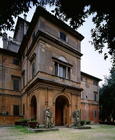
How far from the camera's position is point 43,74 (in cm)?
1842

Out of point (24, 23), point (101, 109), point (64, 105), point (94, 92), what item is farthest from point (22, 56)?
point (101, 109)

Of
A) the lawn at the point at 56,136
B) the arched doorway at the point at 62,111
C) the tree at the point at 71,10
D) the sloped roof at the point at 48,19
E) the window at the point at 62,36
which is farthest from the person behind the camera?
the window at the point at 62,36

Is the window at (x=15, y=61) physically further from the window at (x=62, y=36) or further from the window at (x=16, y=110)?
the window at (x=62, y=36)

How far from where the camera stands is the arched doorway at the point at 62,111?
69.5ft

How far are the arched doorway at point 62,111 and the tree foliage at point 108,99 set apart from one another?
45.0 ft

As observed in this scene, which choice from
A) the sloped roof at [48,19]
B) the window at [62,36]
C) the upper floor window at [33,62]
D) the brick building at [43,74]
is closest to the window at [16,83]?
the brick building at [43,74]

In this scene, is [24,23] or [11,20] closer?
[11,20]

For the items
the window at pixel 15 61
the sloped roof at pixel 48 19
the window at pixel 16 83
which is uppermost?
the sloped roof at pixel 48 19

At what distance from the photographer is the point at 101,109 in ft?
122

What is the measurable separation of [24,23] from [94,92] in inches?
741

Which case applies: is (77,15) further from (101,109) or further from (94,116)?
(101,109)

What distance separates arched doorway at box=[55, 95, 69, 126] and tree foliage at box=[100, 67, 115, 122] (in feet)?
45.0

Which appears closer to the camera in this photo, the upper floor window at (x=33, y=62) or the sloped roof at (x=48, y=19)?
the sloped roof at (x=48, y=19)

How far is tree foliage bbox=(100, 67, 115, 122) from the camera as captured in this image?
109ft
